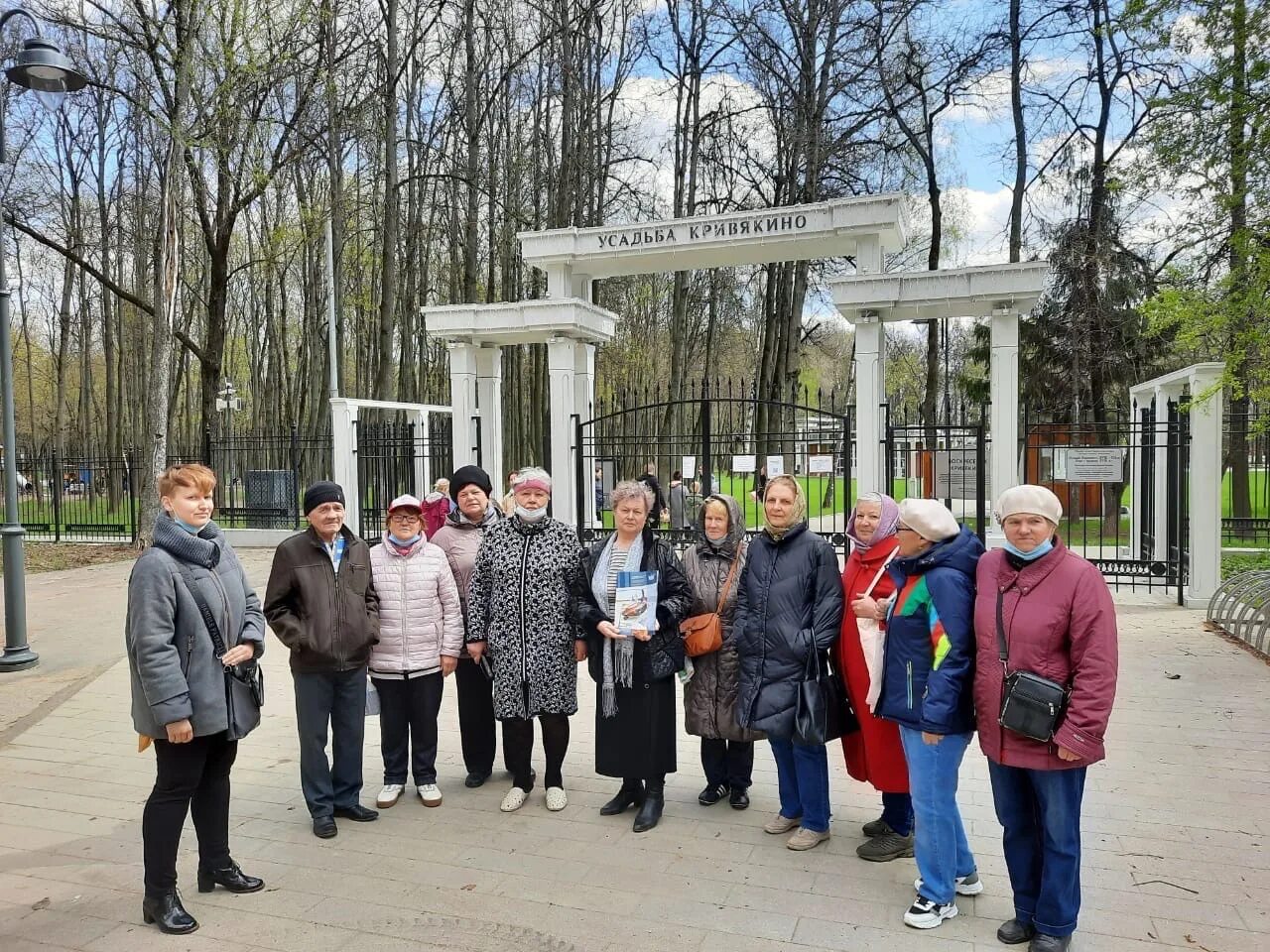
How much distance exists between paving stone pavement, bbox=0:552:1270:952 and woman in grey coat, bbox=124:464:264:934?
38cm

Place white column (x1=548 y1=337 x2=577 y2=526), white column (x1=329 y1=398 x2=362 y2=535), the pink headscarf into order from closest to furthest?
the pink headscarf → white column (x1=548 y1=337 x2=577 y2=526) → white column (x1=329 y1=398 x2=362 y2=535)

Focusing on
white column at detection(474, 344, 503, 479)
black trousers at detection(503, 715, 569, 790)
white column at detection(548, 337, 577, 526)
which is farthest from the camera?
white column at detection(474, 344, 503, 479)

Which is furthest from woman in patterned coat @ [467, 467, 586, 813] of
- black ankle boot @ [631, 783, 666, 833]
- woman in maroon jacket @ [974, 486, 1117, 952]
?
woman in maroon jacket @ [974, 486, 1117, 952]

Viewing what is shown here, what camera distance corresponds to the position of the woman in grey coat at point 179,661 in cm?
352

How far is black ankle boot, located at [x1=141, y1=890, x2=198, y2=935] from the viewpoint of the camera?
359 cm

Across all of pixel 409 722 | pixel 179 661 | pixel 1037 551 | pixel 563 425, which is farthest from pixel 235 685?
pixel 563 425

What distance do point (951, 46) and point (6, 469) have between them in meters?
21.4

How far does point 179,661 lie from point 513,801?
2.02 m

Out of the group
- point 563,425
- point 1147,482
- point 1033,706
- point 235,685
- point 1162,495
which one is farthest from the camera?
point 563,425

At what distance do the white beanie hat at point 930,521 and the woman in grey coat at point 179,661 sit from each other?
2.83 meters

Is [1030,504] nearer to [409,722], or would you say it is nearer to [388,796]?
[409,722]

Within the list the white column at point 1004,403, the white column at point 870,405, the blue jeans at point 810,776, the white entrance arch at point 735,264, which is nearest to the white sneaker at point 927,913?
the blue jeans at point 810,776

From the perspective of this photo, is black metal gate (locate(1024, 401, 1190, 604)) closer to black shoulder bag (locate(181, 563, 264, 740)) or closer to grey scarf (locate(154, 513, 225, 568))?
black shoulder bag (locate(181, 563, 264, 740))

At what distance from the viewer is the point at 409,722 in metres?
5.01
